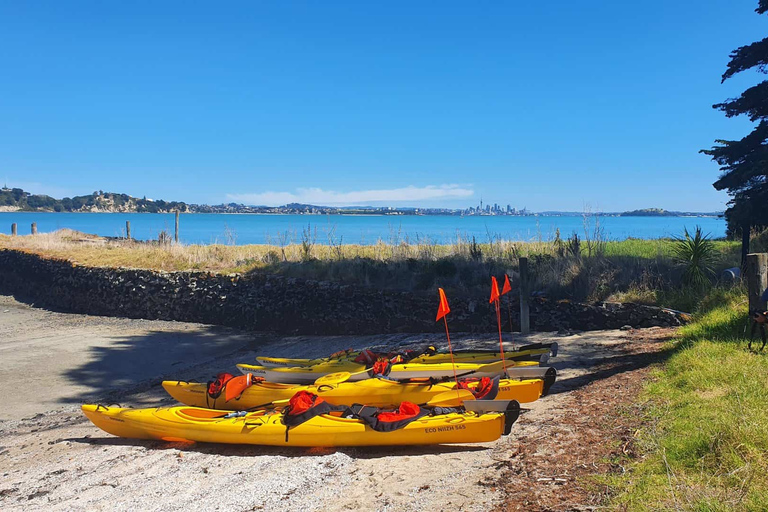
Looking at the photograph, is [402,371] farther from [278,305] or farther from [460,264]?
[278,305]

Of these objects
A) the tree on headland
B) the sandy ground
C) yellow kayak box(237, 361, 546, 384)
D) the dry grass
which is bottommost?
the sandy ground

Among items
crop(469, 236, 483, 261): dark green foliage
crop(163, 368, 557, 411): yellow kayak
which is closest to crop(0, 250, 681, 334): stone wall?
crop(469, 236, 483, 261): dark green foliage

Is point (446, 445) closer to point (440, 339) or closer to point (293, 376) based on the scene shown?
point (293, 376)

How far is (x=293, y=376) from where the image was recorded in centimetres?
830

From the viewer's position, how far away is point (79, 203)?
576 ft

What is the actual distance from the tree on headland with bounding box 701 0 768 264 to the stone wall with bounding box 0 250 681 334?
5455mm

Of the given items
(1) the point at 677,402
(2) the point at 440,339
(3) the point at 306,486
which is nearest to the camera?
(3) the point at 306,486

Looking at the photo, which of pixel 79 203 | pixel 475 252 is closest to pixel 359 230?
pixel 475 252

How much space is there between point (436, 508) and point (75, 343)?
12568 millimetres

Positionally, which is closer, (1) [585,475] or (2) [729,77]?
(1) [585,475]

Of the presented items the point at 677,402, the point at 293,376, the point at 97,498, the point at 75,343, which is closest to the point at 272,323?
the point at 75,343

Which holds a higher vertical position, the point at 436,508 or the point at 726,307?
the point at 726,307

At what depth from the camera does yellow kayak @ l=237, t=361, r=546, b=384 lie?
7.62 meters

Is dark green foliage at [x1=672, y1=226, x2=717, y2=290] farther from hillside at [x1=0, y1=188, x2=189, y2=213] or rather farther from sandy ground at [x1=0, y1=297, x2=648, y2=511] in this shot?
hillside at [x1=0, y1=188, x2=189, y2=213]
